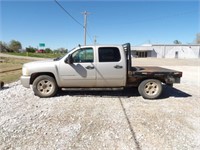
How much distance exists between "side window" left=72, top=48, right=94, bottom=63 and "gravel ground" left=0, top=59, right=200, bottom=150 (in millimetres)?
1351

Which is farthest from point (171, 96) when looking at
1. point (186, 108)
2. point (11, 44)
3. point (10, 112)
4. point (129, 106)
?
point (11, 44)

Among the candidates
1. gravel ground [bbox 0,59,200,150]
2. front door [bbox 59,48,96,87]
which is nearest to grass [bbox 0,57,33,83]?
gravel ground [bbox 0,59,200,150]

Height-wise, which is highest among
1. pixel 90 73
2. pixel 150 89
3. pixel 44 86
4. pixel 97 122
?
pixel 90 73

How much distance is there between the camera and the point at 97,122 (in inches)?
172

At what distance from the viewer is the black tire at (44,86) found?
6.31 metres

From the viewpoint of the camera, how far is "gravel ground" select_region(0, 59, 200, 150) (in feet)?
11.2

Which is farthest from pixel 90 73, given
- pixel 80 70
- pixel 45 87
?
pixel 45 87

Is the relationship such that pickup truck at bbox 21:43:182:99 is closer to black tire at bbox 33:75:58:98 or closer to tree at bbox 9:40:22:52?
black tire at bbox 33:75:58:98

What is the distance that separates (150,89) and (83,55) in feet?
9.04

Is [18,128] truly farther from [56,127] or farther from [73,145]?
[73,145]

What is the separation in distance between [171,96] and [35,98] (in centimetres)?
513

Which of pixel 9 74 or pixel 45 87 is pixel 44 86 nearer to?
pixel 45 87

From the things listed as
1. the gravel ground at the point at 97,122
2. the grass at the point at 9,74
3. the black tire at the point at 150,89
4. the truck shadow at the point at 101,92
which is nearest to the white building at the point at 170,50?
the grass at the point at 9,74

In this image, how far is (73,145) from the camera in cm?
332
